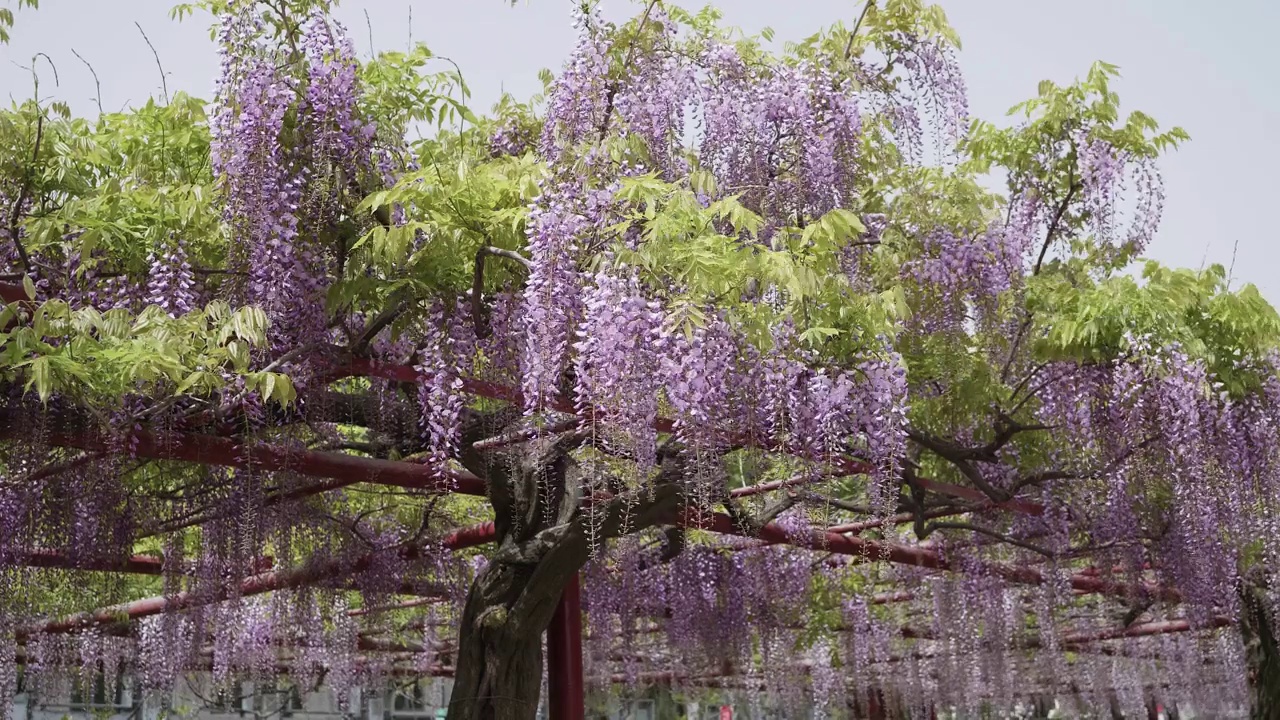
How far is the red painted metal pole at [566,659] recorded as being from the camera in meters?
7.42

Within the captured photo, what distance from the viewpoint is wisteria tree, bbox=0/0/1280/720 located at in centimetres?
492

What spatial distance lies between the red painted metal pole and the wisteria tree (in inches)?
21.0

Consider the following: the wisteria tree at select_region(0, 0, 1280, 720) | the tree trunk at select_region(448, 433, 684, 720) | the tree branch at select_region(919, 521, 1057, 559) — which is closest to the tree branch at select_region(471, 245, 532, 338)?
the wisteria tree at select_region(0, 0, 1280, 720)

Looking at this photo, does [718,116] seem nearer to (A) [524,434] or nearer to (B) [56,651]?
(A) [524,434]

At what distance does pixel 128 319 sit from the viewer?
4871 mm

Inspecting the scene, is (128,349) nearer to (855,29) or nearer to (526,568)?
(526,568)

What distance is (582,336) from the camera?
15.8 feet

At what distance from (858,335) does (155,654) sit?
26.4 feet

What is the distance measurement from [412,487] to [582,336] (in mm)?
2315

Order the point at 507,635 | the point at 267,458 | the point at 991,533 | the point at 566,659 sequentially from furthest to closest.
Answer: the point at 991,533, the point at 566,659, the point at 507,635, the point at 267,458

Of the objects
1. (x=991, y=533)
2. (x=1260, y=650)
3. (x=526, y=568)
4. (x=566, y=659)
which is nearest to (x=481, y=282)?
(x=526, y=568)

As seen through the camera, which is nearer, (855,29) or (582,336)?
(582,336)

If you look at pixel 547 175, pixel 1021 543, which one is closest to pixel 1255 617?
pixel 1021 543

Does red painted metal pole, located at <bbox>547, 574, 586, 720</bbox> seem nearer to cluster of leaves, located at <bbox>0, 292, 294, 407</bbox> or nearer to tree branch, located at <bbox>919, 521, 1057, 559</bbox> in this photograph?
tree branch, located at <bbox>919, 521, 1057, 559</bbox>
